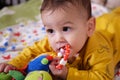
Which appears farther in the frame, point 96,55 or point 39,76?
point 96,55

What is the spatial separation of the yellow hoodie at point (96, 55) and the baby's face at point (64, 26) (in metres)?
0.08

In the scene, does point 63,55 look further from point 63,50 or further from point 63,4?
point 63,4

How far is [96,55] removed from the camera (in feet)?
3.09

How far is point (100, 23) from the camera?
3.95ft

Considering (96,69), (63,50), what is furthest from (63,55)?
(96,69)

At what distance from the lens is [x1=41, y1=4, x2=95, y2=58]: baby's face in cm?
86

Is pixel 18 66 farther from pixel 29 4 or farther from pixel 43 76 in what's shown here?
pixel 29 4

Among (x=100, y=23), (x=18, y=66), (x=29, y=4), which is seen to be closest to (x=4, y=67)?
(x=18, y=66)

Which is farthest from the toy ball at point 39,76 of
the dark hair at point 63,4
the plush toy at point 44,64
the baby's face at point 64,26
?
the dark hair at point 63,4

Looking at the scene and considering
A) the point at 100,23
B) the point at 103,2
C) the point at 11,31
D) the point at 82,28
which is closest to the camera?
the point at 82,28

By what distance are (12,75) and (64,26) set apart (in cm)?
23

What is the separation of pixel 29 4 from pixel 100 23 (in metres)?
0.66

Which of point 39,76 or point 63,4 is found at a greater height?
point 63,4

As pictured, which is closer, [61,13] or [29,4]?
[61,13]
